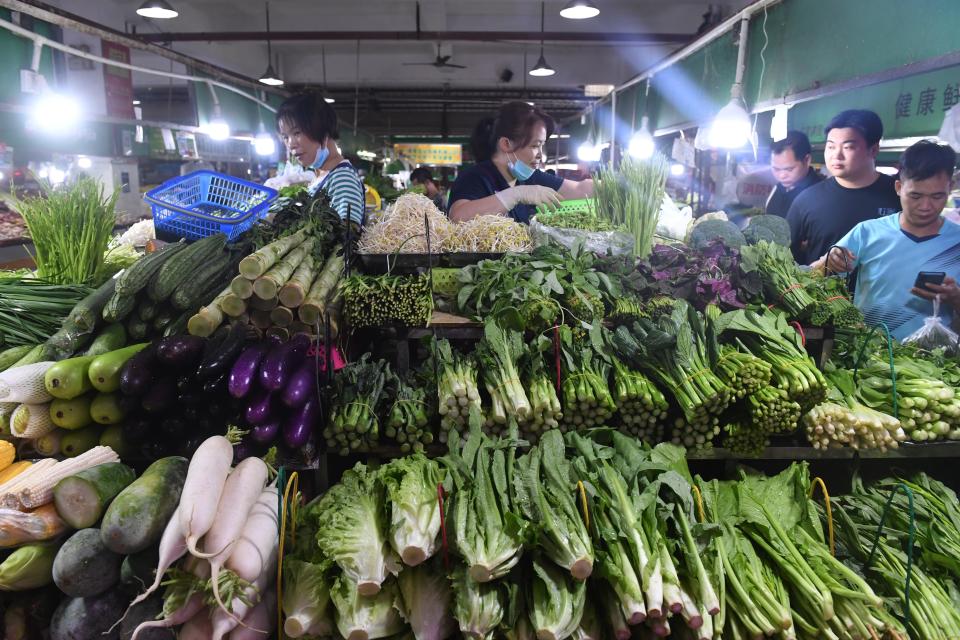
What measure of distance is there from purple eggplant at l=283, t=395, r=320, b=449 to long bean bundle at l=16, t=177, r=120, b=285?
74.6 inches

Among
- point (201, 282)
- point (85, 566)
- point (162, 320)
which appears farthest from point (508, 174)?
point (85, 566)

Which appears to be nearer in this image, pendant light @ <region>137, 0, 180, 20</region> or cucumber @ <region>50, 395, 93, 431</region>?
cucumber @ <region>50, 395, 93, 431</region>

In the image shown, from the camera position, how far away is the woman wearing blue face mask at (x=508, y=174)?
13.7ft

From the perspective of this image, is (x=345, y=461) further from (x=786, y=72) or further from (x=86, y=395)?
(x=786, y=72)

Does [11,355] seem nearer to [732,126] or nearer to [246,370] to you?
[246,370]

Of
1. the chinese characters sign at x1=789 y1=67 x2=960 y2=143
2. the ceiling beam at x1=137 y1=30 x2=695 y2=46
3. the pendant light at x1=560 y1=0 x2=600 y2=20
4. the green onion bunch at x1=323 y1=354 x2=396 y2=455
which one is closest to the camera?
the green onion bunch at x1=323 y1=354 x2=396 y2=455

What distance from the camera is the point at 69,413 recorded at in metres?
2.22

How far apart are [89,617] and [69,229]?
2.34m

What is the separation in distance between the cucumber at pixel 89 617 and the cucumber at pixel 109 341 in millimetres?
1063

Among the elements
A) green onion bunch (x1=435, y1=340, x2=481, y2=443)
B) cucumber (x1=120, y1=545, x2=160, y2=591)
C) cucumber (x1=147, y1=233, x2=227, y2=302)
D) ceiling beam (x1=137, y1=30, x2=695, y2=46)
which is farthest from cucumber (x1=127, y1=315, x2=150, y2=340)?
ceiling beam (x1=137, y1=30, x2=695, y2=46)

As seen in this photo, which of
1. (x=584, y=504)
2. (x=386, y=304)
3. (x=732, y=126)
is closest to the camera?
(x=584, y=504)

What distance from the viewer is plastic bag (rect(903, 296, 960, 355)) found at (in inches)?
135

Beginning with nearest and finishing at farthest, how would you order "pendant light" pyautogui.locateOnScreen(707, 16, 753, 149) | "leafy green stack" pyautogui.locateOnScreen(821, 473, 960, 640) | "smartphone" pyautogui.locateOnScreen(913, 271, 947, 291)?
"leafy green stack" pyautogui.locateOnScreen(821, 473, 960, 640)
"smartphone" pyautogui.locateOnScreen(913, 271, 947, 291)
"pendant light" pyautogui.locateOnScreen(707, 16, 753, 149)

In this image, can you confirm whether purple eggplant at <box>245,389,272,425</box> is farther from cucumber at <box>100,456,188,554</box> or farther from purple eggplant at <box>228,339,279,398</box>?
cucumber at <box>100,456,188,554</box>
